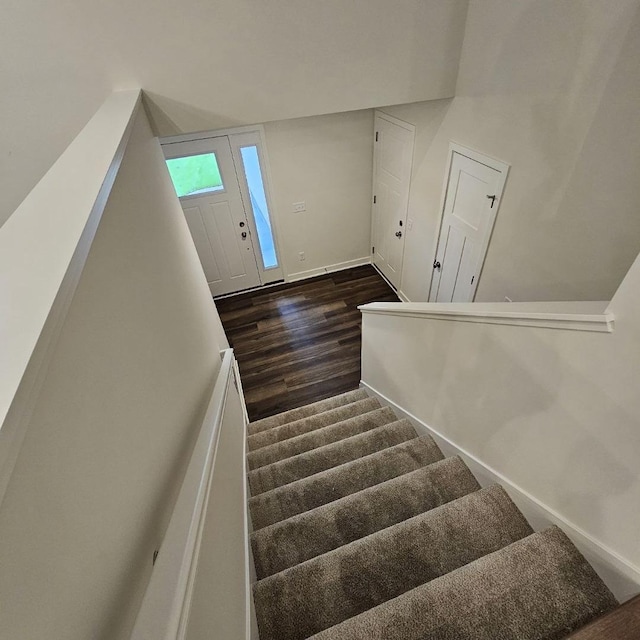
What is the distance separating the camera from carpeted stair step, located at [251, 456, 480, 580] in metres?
1.62

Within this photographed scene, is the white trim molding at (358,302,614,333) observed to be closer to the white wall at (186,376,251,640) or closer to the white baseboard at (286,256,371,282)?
the white wall at (186,376,251,640)

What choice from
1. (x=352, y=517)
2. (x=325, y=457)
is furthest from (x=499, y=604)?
(x=325, y=457)

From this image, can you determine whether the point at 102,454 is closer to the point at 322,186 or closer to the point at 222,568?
the point at 222,568

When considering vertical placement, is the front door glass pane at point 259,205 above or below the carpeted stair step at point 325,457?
above

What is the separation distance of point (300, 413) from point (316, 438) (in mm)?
720

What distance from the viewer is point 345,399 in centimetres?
352

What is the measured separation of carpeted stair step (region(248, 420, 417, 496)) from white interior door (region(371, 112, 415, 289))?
284cm

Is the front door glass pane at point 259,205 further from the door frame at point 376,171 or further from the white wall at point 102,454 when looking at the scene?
the white wall at point 102,454

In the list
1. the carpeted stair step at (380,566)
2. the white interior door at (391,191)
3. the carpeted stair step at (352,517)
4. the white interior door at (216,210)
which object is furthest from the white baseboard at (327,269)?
the carpeted stair step at (380,566)

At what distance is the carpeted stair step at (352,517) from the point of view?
5.33 ft

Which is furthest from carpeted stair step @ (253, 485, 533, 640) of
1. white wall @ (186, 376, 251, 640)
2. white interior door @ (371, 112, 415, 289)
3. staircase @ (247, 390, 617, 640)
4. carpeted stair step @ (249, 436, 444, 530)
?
white interior door @ (371, 112, 415, 289)

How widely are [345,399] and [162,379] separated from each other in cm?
257

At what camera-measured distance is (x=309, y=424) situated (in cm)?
304

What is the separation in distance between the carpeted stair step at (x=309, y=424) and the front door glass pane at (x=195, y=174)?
3137mm
